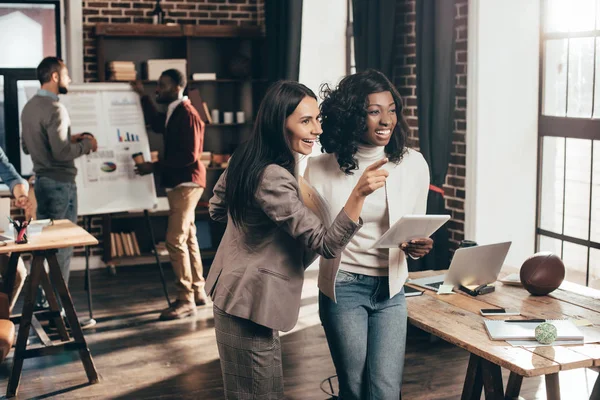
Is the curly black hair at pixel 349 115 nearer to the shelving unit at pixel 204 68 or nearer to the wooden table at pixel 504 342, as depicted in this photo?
the wooden table at pixel 504 342

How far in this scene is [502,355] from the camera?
8.11ft

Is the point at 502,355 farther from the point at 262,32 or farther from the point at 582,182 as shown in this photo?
the point at 262,32

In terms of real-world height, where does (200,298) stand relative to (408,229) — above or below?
below

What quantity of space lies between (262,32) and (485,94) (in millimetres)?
3514

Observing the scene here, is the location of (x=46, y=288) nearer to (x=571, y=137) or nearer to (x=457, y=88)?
(x=457, y=88)

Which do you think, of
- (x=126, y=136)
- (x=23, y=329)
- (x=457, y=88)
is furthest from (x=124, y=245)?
(x=457, y=88)

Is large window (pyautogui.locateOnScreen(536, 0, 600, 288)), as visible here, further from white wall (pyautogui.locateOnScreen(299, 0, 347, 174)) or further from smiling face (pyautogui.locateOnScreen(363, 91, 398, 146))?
white wall (pyautogui.locateOnScreen(299, 0, 347, 174))

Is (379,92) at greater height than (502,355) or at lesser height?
greater

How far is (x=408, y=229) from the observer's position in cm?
268

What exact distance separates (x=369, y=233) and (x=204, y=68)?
527cm

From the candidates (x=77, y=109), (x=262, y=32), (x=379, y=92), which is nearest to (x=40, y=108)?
(x=77, y=109)

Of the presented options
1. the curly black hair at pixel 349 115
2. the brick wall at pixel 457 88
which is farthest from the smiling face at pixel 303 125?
the brick wall at pixel 457 88

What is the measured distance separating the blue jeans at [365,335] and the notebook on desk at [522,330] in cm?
31

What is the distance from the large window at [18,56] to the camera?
7.09 metres
